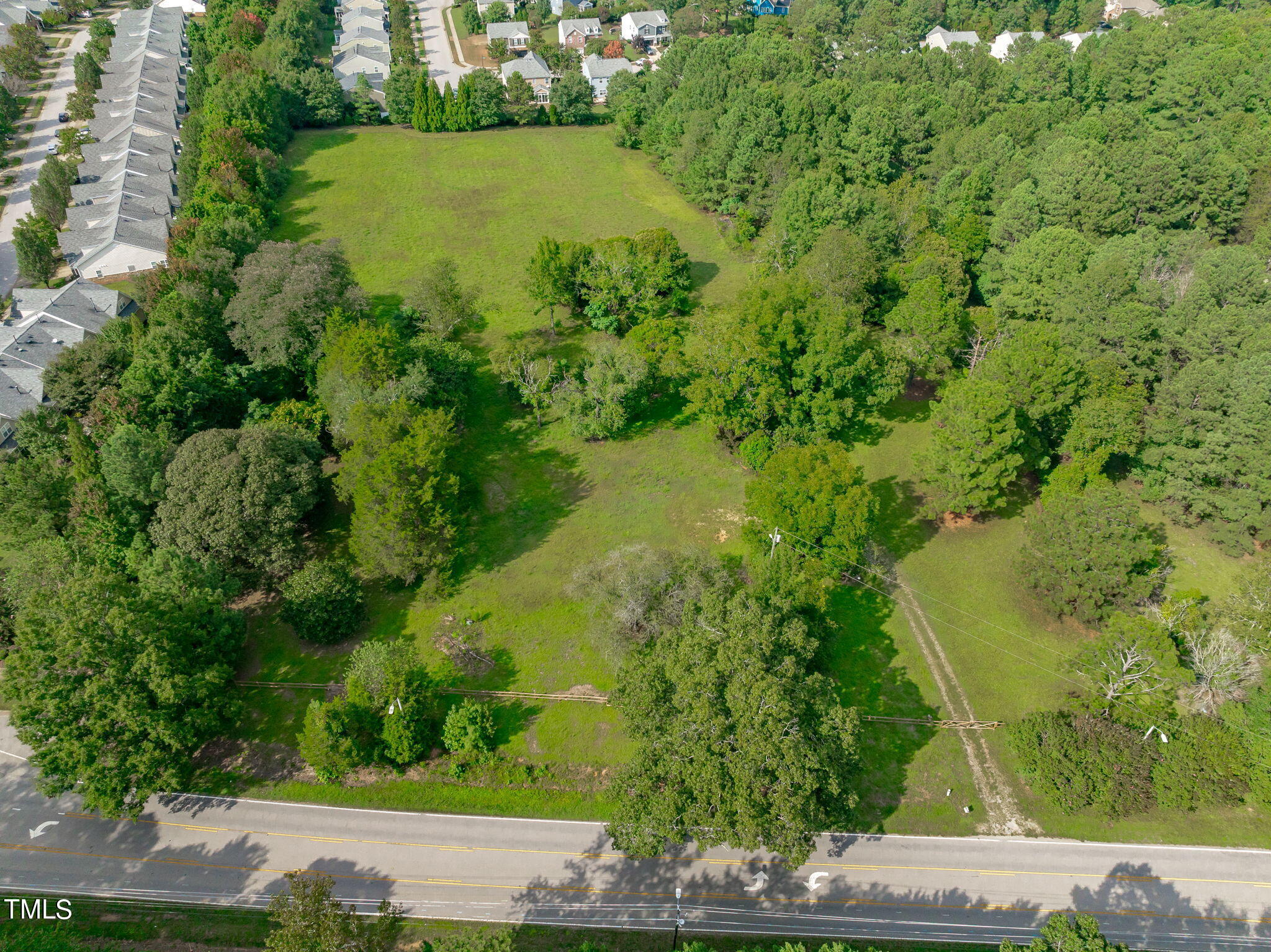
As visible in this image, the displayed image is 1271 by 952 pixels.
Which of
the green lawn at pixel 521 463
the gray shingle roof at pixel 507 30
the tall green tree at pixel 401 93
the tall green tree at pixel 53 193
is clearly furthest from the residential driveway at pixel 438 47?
the tall green tree at pixel 53 193

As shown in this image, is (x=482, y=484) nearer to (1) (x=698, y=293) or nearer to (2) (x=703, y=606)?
(2) (x=703, y=606)

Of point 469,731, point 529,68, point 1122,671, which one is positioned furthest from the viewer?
point 529,68

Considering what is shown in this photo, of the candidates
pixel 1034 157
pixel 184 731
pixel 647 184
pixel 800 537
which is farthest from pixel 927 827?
pixel 647 184

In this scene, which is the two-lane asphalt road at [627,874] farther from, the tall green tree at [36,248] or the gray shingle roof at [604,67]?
the gray shingle roof at [604,67]

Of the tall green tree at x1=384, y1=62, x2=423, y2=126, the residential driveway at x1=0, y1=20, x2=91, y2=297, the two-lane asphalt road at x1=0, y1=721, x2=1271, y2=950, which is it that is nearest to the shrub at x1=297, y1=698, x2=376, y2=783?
the two-lane asphalt road at x1=0, y1=721, x2=1271, y2=950

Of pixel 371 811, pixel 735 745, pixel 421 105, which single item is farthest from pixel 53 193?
pixel 735 745

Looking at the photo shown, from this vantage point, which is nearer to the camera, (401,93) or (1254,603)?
(1254,603)

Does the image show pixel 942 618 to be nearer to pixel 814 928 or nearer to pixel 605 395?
pixel 814 928

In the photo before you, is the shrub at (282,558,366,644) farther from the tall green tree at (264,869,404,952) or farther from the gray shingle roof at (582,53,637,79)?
the gray shingle roof at (582,53,637,79)
